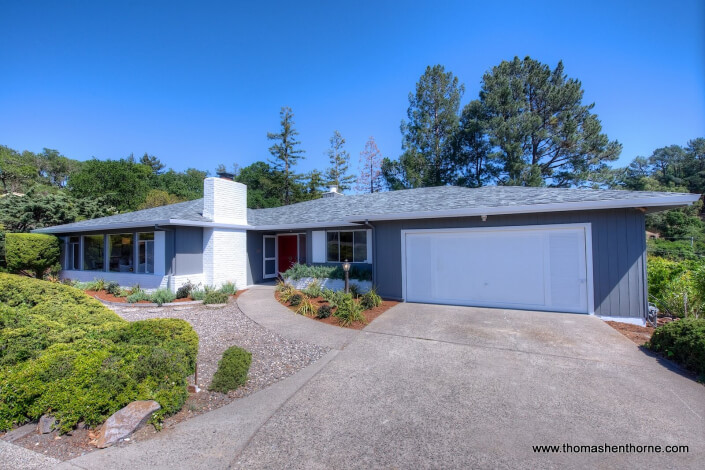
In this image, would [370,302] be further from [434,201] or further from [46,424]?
[46,424]

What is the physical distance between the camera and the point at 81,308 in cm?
516

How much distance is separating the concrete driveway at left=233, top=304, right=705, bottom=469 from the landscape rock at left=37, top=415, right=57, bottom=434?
6.54 ft

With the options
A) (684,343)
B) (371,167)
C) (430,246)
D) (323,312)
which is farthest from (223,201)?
(371,167)

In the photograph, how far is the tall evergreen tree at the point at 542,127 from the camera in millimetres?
20281

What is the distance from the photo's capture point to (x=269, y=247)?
46.8 feet

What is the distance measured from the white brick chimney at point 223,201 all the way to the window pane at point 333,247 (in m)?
3.91

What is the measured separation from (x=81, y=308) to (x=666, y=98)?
15.9 m

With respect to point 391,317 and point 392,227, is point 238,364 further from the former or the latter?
point 392,227

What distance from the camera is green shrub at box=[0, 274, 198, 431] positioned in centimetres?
301

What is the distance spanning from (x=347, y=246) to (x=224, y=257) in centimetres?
484

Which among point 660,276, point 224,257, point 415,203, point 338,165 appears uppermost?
point 338,165

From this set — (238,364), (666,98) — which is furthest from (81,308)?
(666,98)

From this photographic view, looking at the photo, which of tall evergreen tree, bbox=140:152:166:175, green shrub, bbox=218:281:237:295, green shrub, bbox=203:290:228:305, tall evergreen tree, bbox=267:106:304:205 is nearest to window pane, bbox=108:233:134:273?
green shrub, bbox=218:281:237:295

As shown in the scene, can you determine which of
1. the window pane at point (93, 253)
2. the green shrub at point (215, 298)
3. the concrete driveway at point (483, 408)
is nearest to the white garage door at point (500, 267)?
the concrete driveway at point (483, 408)
